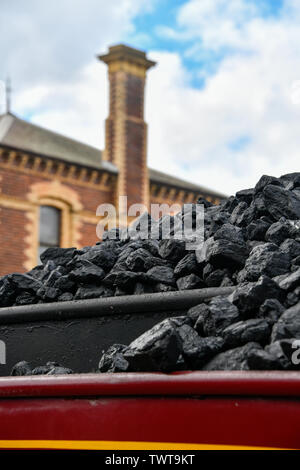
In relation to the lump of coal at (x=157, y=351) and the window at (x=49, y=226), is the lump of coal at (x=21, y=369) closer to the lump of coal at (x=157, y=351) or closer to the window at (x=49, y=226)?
the lump of coal at (x=157, y=351)

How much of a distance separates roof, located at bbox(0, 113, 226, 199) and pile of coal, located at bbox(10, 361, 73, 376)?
44.6 feet

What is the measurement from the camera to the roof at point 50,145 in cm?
1662

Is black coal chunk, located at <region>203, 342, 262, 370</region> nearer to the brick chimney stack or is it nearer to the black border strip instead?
the black border strip

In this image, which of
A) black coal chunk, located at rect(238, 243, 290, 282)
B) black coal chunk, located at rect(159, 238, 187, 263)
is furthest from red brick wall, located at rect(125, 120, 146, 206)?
black coal chunk, located at rect(238, 243, 290, 282)

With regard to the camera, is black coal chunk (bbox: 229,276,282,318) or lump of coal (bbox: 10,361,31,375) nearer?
black coal chunk (bbox: 229,276,282,318)

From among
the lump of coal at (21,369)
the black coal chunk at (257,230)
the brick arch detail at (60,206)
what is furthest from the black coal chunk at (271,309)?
the brick arch detail at (60,206)

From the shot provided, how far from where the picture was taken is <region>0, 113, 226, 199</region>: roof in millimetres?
16625

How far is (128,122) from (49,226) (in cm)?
403

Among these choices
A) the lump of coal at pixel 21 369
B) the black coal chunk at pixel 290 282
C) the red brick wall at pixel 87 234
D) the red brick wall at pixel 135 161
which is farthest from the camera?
the red brick wall at pixel 135 161

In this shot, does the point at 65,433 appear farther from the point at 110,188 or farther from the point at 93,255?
the point at 110,188

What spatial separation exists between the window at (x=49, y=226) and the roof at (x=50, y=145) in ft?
4.57

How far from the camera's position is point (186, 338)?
2000 millimetres

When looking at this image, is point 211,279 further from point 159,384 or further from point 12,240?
point 12,240
